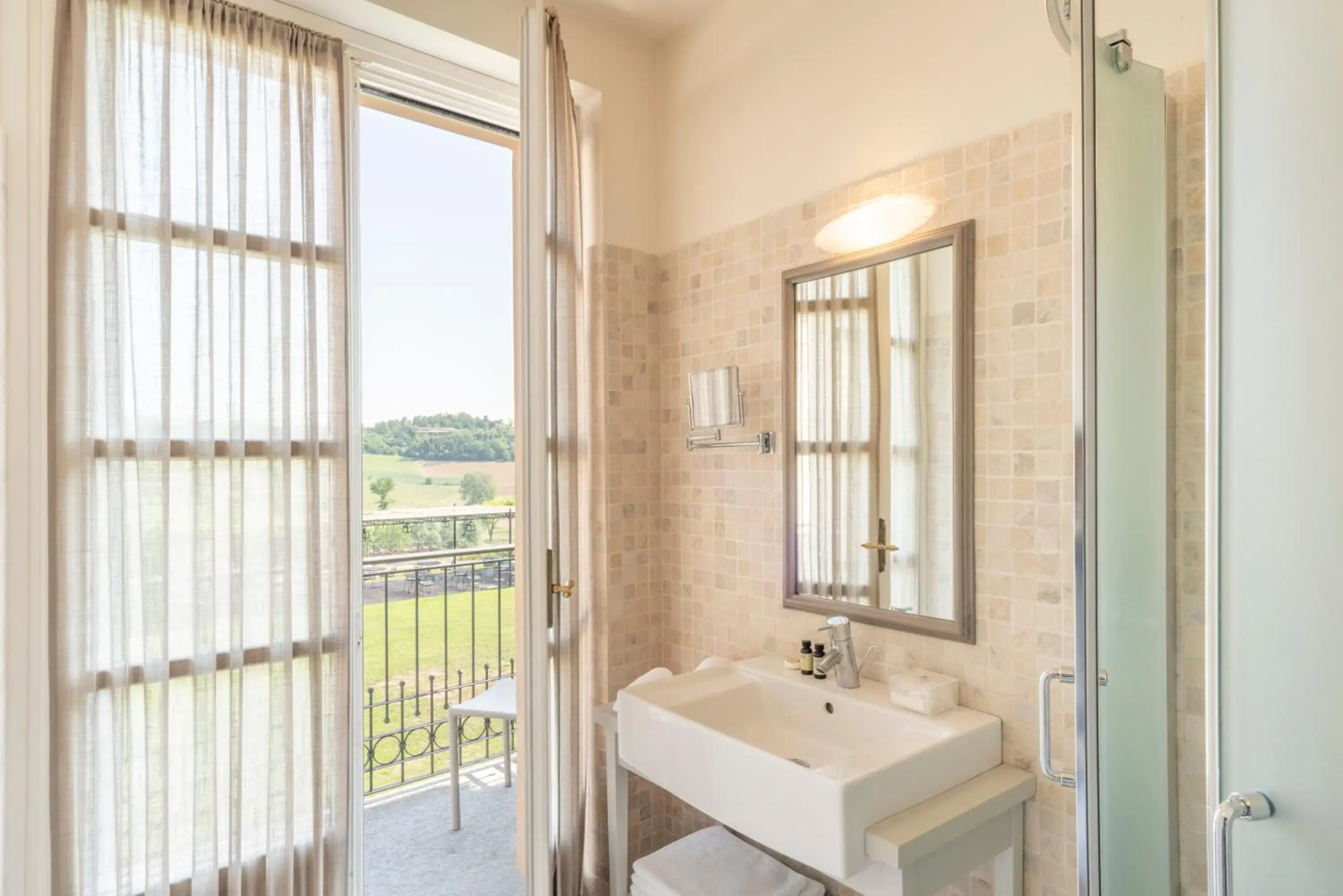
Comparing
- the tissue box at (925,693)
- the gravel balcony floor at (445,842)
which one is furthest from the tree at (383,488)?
the tissue box at (925,693)

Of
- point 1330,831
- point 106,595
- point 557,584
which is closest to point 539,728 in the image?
point 557,584

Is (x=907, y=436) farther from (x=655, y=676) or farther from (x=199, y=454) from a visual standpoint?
(x=199, y=454)

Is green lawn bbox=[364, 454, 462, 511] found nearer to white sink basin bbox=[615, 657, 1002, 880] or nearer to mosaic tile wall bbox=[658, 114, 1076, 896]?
white sink basin bbox=[615, 657, 1002, 880]

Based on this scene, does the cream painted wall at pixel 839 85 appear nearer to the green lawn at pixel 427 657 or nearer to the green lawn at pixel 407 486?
the green lawn at pixel 407 486

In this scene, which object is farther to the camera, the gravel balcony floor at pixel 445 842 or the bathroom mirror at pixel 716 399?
the gravel balcony floor at pixel 445 842

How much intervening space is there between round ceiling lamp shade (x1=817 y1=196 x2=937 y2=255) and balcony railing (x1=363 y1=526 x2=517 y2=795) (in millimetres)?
2029

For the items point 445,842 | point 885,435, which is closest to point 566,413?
point 885,435

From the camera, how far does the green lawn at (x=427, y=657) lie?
3232 millimetres

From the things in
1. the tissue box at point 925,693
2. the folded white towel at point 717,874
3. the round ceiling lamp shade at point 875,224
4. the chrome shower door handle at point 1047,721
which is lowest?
the folded white towel at point 717,874

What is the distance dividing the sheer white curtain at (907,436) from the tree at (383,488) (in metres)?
1.85

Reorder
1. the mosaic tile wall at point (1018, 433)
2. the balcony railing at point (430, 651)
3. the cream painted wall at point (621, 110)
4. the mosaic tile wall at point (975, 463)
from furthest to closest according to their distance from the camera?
the balcony railing at point (430, 651) < the cream painted wall at point (621, 110) < the mosaic tile wall at point (1018, 433) < the mosaic tile wall at point (975, 463)

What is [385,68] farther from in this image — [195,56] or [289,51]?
[195,56]

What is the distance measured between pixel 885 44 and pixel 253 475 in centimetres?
187

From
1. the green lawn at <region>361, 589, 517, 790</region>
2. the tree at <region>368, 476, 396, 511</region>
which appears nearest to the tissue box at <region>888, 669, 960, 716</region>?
the tree at <region>368, 476, 396, 511</region>
